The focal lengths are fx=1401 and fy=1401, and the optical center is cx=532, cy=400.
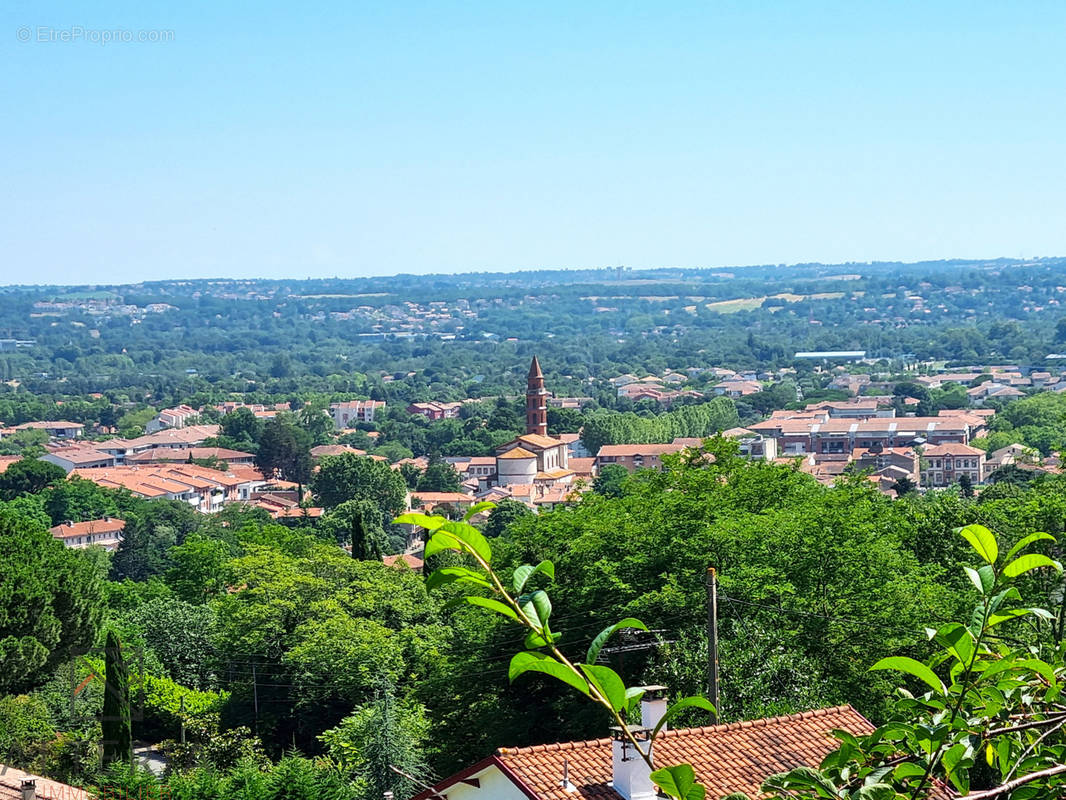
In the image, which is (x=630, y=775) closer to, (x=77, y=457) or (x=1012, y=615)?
(x=1012, y=615)

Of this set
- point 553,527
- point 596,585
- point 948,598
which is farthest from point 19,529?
point 948,598

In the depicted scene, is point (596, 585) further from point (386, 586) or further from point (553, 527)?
point (386, 586)

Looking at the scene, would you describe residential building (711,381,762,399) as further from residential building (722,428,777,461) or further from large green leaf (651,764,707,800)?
large green leaf (651,764,707,800)

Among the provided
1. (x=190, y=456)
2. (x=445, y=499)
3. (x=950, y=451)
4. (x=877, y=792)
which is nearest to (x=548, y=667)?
(x=877, y=792)

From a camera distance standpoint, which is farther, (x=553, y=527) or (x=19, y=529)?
(x=19, y=529)

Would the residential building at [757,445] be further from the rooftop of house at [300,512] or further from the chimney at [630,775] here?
the chimney at [630,775]

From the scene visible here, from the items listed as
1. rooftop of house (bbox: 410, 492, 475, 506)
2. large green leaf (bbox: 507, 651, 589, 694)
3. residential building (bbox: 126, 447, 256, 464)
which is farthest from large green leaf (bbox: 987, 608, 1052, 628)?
residential building (bbox: 126, 447, 256, 464)
